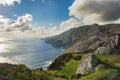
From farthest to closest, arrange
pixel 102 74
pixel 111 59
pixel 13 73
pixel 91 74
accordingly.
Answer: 1. pixel 111 59
2. pixel 91 74
3. pixel 102 74
4. pixel 13 73

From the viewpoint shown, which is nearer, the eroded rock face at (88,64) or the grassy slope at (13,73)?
the grassy slope at (13,73)

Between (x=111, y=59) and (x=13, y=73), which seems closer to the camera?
(x=13, y=73)

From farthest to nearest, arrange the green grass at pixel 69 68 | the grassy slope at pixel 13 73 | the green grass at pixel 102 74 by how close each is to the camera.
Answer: the green grass at pixel 69 68, the green grass at pixel 102 74, the grassy slope at pixel 13 73

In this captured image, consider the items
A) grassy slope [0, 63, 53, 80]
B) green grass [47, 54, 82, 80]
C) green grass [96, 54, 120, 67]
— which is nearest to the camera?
grassy slope [0, 63, 53, 80]

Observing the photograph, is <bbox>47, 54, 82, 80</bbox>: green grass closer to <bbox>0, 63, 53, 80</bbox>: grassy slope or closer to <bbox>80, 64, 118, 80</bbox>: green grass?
<bbox>80, 64, 118, 80</bbox>: green grass

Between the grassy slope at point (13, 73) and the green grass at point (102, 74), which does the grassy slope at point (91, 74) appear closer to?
the green grass at point (102, 74)

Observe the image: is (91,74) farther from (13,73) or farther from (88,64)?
(13,73)

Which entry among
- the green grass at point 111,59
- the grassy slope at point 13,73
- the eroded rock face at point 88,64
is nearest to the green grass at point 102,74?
the eroded rock face at point 88,64

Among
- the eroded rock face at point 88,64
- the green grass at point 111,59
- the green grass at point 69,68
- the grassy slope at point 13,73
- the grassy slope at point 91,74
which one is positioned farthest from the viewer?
the green grass at point 111,59

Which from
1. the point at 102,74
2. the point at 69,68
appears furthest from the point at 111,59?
the point at 102,74

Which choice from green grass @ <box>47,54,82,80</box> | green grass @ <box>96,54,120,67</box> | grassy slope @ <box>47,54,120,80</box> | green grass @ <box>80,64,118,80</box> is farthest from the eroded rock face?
green grass @ <box>96,54,120,67</box>

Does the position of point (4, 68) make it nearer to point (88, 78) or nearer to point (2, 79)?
point (2, 79)
